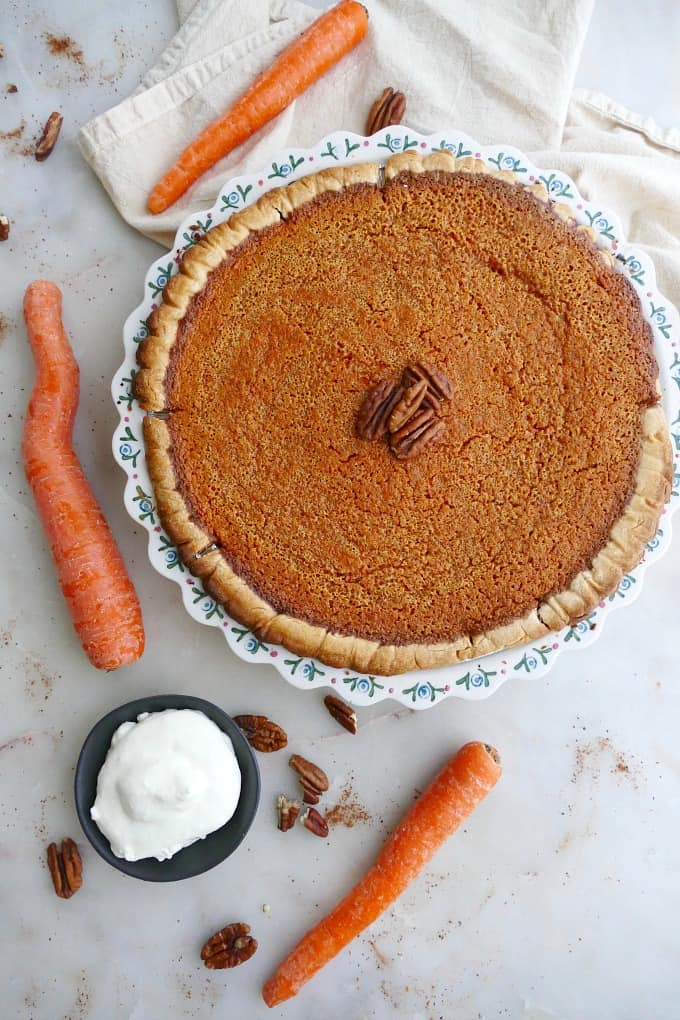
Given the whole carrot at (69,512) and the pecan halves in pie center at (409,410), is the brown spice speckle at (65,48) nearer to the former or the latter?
the whole carrot at (69,512)

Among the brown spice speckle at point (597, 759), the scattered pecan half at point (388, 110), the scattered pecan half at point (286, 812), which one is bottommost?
the scattered pecan half at point (286, 812)

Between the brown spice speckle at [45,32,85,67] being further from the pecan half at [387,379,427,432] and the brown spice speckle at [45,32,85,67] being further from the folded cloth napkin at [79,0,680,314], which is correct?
the pecan half at [387,379,427,432]

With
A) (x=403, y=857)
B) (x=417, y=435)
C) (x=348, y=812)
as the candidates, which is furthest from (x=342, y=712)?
(x=417, y=435)

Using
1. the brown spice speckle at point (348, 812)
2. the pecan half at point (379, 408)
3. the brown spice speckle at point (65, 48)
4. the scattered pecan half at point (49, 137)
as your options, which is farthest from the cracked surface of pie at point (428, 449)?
the brown spice speckle at point (65, 48)

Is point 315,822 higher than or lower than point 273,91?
lower

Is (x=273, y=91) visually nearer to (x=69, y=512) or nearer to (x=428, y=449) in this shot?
(x=428, y=449)

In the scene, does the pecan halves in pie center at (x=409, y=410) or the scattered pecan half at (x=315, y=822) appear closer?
the pecan halves in pie center at (x=409, y=410)

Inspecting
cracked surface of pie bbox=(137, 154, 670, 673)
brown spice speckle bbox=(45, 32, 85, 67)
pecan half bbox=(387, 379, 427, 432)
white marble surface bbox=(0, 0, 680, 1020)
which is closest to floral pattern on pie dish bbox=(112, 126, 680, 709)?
cracked surface of pie bbox=(137, 154, 670, 673)
